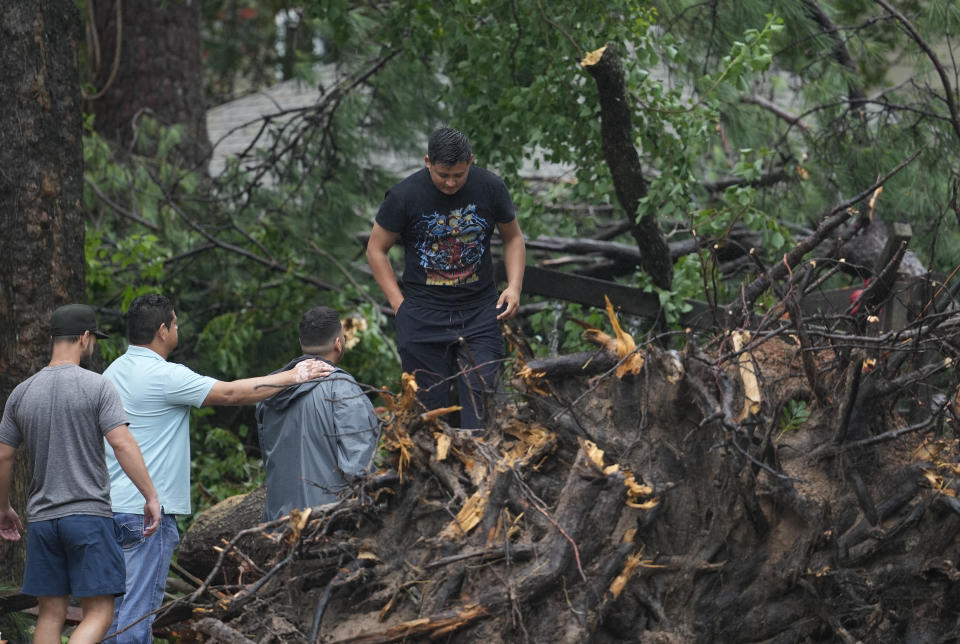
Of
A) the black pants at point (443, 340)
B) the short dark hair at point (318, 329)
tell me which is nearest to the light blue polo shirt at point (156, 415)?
the short dark hair at point (318, 329)

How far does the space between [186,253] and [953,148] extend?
18.8 ft

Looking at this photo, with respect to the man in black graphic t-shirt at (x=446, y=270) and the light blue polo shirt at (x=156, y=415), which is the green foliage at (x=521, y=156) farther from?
the light blue polo shirt at (x=156, y=415)

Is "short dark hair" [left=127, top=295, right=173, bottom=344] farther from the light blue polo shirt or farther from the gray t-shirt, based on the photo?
the gray t-shirt

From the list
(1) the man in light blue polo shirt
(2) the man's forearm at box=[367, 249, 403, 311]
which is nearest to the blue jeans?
(1) the man in light blue polo shirt

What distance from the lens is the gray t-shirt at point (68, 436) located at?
13.7ft

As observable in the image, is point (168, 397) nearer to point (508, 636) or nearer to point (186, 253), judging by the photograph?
point (508, 636)

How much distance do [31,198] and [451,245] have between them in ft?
7.75

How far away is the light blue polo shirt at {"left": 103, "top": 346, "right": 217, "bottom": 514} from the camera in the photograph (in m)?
4.41

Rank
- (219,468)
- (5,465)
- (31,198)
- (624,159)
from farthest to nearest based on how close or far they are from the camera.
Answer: (219,468), (624,159), (31,198), (5,465)

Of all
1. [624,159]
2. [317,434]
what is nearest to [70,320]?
[317,434]

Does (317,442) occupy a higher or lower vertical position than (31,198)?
lower

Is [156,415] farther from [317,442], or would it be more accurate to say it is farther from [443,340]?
[443,340]

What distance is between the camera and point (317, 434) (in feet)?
15.2

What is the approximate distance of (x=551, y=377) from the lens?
4148 millimetres
